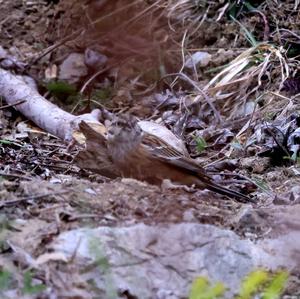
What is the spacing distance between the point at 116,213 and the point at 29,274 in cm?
48

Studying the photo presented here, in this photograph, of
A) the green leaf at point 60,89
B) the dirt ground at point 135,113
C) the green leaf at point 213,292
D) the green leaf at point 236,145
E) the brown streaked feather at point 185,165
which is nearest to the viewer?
the green leaf at point 213,292

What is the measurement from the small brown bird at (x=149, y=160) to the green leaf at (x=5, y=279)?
1.04 m

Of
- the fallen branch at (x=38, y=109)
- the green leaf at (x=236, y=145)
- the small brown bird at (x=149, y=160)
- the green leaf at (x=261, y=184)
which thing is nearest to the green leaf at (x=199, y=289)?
the small brown bird at (x=149, y=160)

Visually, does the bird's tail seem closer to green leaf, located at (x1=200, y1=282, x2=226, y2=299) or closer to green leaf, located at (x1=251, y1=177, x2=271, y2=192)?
green leaf, located at (x1=251, y1=177, x2=271, y2=192)

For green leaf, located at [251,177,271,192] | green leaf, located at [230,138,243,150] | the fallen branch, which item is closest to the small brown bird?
A: green leaf, located at [251,177,271,192]

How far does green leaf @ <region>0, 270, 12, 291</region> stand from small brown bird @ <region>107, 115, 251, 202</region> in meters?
1.04

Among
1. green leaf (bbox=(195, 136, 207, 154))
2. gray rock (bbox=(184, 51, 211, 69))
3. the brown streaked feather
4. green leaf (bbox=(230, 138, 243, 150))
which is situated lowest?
gray rock (bbox=(184, 51, 211, 69))

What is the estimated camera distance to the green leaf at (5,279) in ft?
7.95

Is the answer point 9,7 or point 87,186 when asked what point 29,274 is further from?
point 9,7

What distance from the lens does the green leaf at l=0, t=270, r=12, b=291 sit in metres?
2.42

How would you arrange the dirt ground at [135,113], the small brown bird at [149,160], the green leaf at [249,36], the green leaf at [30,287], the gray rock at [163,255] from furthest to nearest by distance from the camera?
the green leaf at [249,36], the small brown bird at [149,160], the dirt ground at [135,113], the gray rock at [163,255], the green leaf at [30,287]

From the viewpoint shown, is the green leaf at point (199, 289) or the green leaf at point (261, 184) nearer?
the green leaf at point (199, 289)

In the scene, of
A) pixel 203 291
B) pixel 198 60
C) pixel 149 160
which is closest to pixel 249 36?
pixel 198 60

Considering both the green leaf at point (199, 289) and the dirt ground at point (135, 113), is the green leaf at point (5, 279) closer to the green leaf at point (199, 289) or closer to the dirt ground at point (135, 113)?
the dirt ground at point (135, 113)
